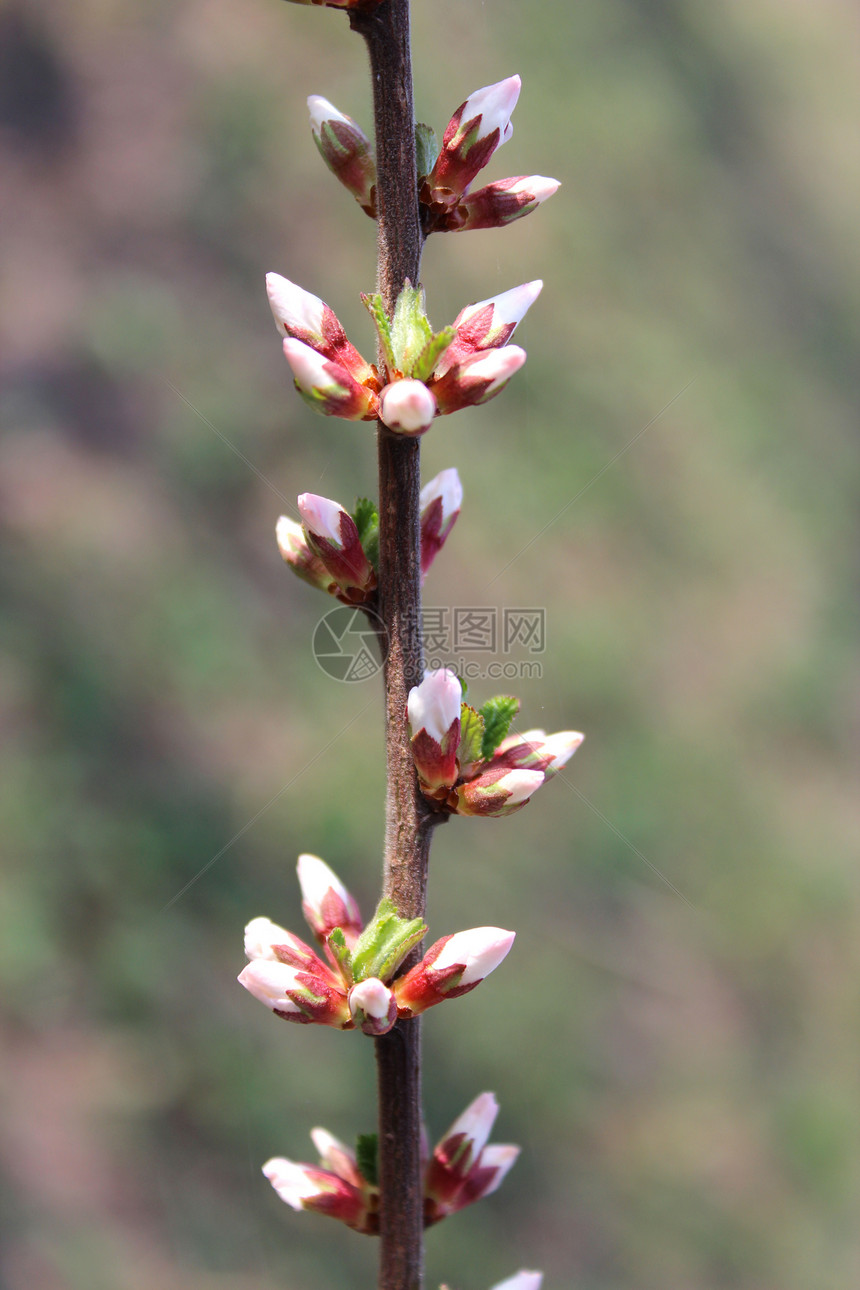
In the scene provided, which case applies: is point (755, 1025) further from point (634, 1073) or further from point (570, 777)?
point (570, 777)

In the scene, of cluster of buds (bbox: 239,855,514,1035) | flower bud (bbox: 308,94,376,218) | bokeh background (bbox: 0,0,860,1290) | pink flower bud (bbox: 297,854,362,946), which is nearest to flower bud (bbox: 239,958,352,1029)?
cluster of buds (bbox: 239,855,514,1035)

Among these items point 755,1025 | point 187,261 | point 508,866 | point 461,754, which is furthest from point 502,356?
point 187,261

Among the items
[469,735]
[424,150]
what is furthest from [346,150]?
[469,735]

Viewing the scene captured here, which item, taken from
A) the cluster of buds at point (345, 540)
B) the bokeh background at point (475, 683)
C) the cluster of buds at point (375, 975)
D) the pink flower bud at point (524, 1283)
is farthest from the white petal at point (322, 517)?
the bokeh background at point (475, 683)

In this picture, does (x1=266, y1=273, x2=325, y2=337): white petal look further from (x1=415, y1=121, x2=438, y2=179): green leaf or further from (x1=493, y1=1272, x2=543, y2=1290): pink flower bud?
(x1=493, y1=1272, x2=543, y2=1290): pink flower bud

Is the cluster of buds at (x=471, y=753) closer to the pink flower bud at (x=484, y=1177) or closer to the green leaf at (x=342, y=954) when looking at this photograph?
the green leaf at (x=342, y=954)

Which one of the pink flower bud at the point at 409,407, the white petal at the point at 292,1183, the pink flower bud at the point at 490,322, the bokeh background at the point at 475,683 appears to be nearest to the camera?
the pink flower bud at the point at 409,407

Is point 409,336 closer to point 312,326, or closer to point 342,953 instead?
point 312,326
